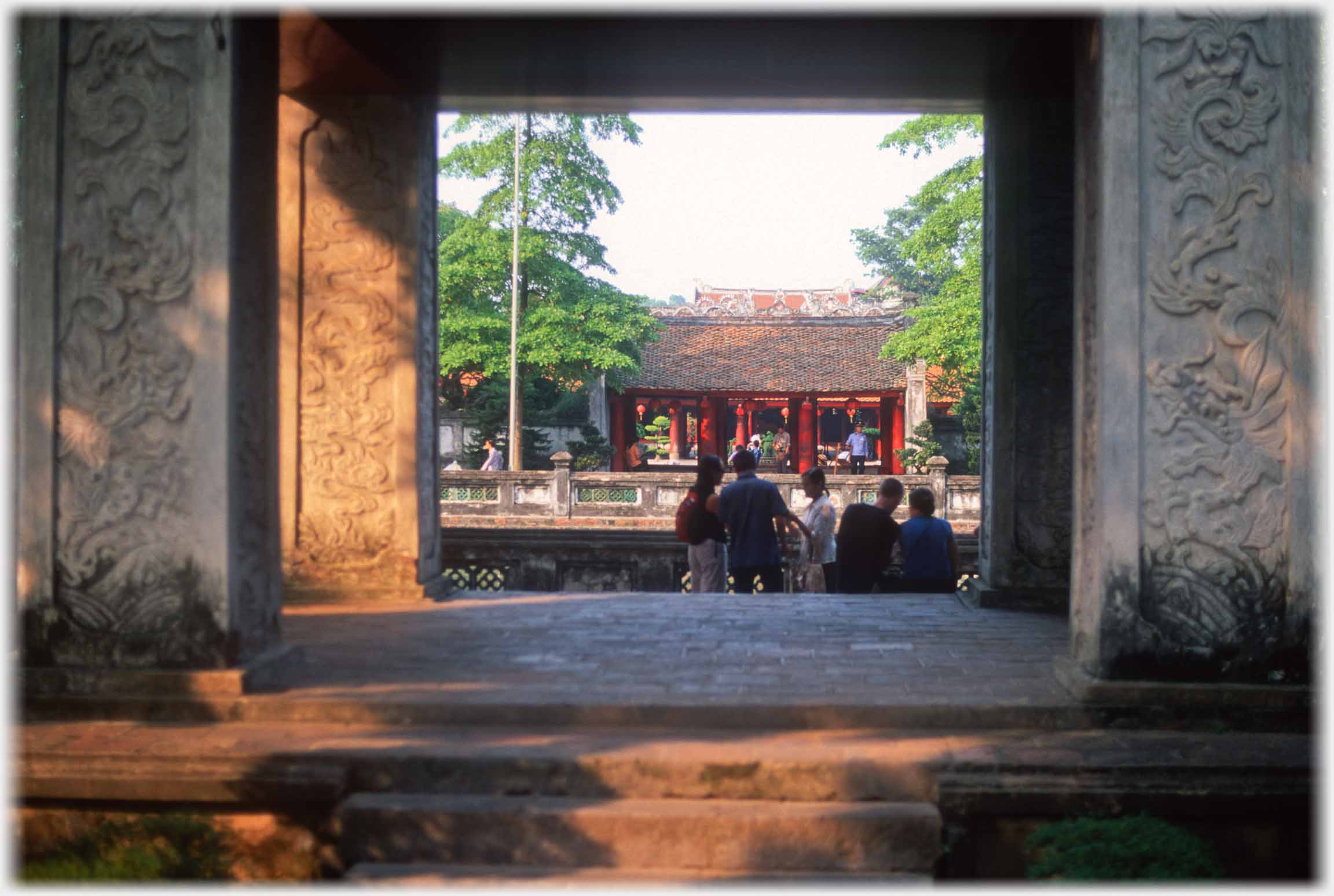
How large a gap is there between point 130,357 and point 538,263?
59.3 ft

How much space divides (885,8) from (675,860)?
403 centimetres

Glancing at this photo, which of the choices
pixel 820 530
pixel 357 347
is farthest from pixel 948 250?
pixel 357 347

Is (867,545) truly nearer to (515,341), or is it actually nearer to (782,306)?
(515,341)

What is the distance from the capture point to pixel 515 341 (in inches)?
826

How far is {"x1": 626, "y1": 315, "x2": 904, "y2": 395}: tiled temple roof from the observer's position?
28.7 metres

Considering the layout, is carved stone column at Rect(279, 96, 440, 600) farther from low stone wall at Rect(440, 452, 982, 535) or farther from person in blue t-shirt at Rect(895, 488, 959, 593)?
low stone wall at Rect(440, 452, 982, 535)

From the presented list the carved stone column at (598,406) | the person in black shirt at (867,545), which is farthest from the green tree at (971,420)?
the person in black shirt at (867,545)

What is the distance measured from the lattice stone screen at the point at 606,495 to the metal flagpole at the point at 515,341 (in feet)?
13.3

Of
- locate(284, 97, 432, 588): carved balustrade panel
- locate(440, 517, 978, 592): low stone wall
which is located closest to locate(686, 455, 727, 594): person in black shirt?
locate(440, 517, 978, 592): low stone wall

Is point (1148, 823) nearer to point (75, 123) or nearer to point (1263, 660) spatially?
point (1263, 660)

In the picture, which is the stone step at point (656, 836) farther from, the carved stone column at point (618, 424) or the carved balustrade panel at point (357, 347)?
the carved stone column at point (618, 424)

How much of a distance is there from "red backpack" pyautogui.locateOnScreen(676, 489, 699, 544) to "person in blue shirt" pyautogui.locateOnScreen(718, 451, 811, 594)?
181 mm

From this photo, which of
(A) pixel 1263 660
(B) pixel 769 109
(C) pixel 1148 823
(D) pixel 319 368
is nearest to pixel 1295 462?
(A) pixel 1263 660

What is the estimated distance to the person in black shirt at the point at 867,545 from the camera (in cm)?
729
